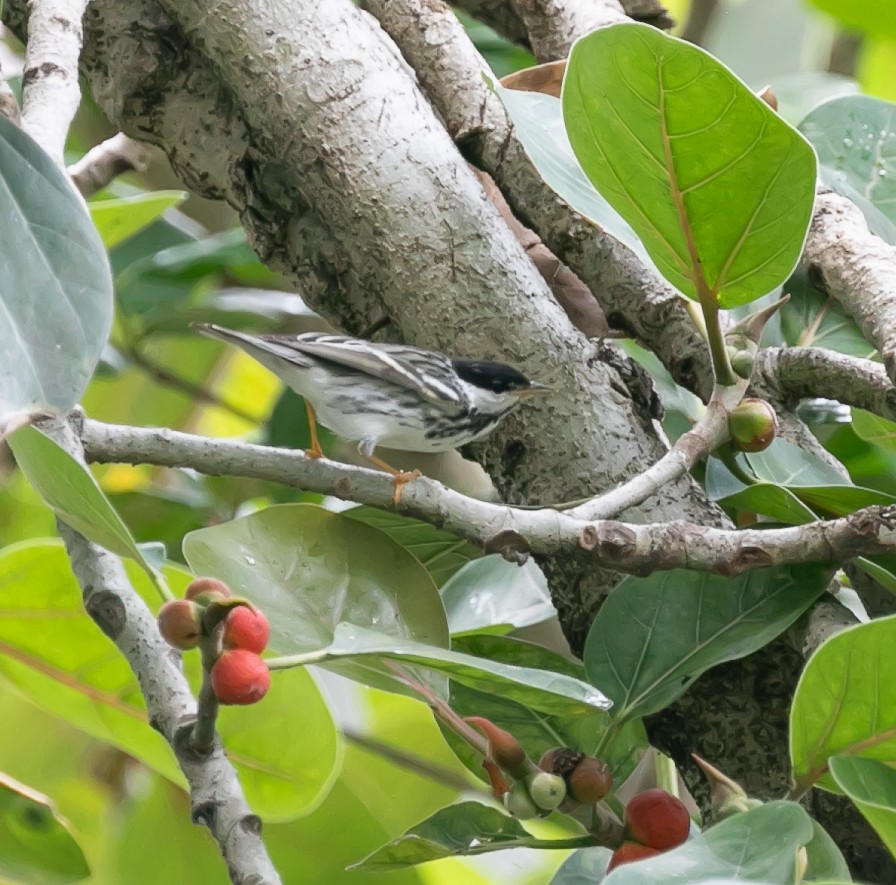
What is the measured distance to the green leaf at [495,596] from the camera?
1555 millimetres

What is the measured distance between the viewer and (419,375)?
1569 millimetres

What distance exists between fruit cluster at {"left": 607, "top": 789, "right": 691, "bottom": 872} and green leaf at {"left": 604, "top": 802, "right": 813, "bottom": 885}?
18 cm

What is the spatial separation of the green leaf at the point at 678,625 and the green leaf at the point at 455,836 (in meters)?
0.16

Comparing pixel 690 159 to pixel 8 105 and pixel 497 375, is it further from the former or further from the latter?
pixel 8 105

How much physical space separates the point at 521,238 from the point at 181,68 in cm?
49

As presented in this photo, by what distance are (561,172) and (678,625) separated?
50 centimetres

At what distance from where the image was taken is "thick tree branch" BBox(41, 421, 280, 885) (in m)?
0.81

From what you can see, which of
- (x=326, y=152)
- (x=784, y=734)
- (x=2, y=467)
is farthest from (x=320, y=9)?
(x=784, y=734)

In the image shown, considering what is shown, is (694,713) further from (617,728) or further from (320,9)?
(320,9)

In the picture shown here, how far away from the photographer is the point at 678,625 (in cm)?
118

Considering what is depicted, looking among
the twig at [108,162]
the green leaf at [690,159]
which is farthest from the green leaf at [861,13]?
the twig at [108,162]

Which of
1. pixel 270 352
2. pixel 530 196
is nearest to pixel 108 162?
pixel 270 352

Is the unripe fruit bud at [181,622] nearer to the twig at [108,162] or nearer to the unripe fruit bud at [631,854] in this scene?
the unripe fruit bud at [631,854]

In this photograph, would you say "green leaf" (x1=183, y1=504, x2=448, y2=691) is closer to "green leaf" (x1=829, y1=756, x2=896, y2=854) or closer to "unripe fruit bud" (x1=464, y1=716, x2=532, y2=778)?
"unripe fruit bud" (x1=464, y1=716, x2=532, y2=778)
